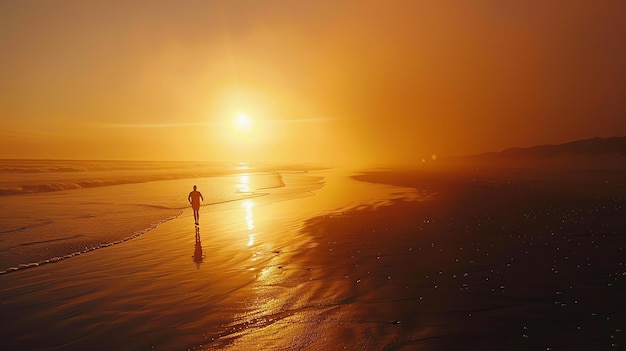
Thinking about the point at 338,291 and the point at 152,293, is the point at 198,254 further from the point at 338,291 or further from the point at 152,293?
the point at 338,291

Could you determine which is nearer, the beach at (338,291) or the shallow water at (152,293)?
the beach at (338,291)

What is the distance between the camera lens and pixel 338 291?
8641 mm

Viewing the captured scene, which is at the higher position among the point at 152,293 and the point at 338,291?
the point at 152,293

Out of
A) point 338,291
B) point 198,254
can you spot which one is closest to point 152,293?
point 198,254

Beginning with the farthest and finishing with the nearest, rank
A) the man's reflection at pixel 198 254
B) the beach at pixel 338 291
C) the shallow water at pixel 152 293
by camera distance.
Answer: the man's reflection at pixel 198 254, the shallow water at pixel 152 293, the beach at pixel 338 291

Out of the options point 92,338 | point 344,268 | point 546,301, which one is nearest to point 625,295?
point 546,301

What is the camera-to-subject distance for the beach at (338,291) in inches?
247

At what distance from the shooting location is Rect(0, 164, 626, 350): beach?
6.27 meters

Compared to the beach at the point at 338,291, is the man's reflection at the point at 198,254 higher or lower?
higher

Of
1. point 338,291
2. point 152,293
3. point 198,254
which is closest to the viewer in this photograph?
point 338,291

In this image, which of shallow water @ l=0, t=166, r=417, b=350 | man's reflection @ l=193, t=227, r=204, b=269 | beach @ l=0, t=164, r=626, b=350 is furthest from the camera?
man's reflection @ l=193, t=227, r=204, b=269

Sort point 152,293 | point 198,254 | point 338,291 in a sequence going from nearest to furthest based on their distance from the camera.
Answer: point 338,291 < point 152,293 < point 198,254

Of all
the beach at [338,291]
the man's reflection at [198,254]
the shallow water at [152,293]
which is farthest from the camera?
the man's reflection at [198,254]

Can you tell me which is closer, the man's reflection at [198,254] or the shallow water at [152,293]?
the shallow water at [152,293]
